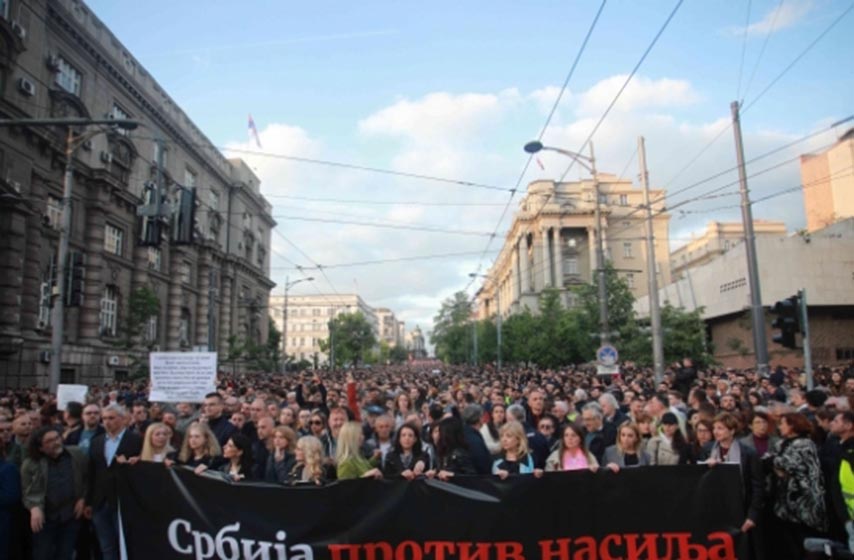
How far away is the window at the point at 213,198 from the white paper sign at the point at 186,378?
42.6m

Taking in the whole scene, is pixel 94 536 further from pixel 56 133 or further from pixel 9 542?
pixel 56 133

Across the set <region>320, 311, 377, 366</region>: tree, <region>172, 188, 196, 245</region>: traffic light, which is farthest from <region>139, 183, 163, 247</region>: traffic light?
<region>320, 311, 377, 366</region>: tree

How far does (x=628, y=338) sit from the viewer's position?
100ft

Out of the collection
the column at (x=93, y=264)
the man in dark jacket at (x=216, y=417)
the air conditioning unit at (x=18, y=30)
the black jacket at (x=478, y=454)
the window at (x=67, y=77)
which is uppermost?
the window at (x=67, y=77)

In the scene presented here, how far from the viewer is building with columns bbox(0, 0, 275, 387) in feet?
76.9

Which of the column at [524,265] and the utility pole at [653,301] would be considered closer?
the utility pole at [653,301]

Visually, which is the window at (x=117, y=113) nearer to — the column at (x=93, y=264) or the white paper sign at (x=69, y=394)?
the column at (x=93, y=264)

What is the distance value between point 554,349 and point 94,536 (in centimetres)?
3521

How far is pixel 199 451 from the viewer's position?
620 cm

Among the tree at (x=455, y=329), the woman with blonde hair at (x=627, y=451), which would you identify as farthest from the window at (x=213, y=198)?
the woman with blonde hair at (x=627, y=451)

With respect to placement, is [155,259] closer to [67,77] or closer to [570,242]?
[67,77]

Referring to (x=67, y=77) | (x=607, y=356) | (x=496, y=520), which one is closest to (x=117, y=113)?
(x=67, y=77)

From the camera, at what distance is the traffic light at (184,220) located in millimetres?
11328

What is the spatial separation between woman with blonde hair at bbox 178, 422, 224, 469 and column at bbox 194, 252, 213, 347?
44.2 m
